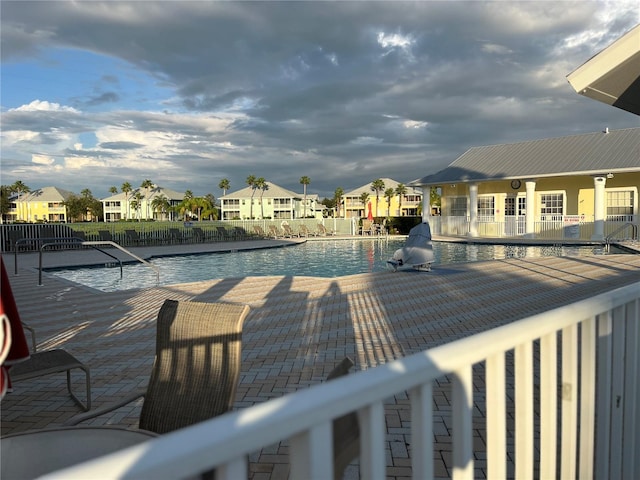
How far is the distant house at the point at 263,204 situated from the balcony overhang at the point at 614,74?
6237 cm

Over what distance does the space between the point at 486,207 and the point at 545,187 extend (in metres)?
3.26

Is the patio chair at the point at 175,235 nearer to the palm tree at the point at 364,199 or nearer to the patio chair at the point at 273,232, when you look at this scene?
the patio chair at the point at 273,232

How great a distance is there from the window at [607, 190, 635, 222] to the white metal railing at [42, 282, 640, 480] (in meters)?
23.2

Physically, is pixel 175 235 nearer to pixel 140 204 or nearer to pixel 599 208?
pixel 599 208

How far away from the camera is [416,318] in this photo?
676cm

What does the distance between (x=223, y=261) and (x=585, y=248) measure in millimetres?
14716

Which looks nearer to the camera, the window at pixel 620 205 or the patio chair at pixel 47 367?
the patio chair at pixel 47 367

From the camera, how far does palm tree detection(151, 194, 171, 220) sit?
7694 cm

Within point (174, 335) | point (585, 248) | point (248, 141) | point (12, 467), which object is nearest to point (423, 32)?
point (585, 248)

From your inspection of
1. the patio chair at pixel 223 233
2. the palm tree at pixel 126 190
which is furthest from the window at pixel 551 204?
the palm tree at pixel 126 190

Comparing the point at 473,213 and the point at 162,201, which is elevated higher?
the point at 162,201

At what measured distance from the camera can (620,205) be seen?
2183 cm

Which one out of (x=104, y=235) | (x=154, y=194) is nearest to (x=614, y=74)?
Answer: (x=104, y=235)

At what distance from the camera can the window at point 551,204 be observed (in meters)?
23.9
